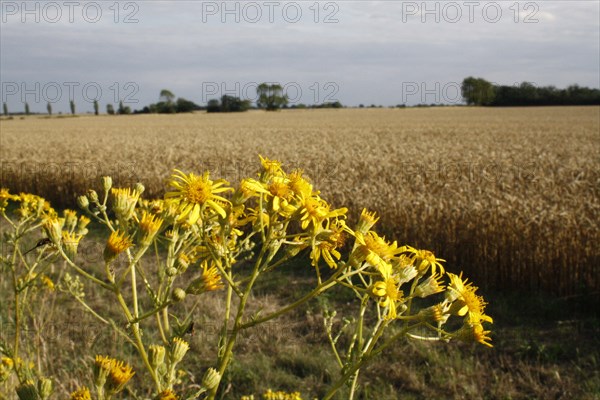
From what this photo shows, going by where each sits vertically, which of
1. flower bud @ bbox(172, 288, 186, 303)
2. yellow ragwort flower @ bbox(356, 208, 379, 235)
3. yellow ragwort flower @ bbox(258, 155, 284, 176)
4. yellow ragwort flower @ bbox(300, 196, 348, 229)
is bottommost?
flower bud @ bbox(172, 288, 186, 303)

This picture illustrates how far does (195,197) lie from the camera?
47.2 inches

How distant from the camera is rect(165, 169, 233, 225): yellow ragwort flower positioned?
1.16 m

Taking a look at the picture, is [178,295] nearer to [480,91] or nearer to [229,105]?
[480,91]

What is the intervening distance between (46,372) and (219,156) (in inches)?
407

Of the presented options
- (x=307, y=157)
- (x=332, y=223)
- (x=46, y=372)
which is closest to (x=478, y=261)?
(x=46, y=372)

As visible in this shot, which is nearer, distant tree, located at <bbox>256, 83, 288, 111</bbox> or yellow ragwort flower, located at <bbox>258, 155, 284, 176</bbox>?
yellow ragwort flower, located at <bbox>258, 155, 284, 176</bbox>

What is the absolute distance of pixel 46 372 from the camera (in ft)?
12.0

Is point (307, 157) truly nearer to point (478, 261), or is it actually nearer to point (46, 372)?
point (478, 261)

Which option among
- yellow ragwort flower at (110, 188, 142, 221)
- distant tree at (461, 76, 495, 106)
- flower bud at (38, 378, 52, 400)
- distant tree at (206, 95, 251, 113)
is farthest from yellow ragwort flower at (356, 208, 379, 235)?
distant tree at (206, 95, 251, 113)

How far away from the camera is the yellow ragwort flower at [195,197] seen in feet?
3.81

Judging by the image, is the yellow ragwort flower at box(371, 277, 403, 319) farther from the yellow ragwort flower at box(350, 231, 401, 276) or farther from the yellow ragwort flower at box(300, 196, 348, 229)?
the yellow ragwort flower at box(300, 196, 348, 229)

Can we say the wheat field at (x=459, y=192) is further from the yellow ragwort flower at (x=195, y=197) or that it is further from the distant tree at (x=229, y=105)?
the distant tree at (x=229, y=105)

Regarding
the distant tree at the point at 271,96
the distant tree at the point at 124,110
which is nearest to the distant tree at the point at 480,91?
the distant tree at the point at 271,96

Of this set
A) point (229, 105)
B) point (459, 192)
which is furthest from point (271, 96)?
point (459, 192)
